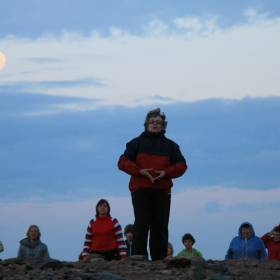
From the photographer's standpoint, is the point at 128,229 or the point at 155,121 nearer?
the point at 155,121

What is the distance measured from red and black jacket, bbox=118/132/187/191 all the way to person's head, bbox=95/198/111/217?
7.16 ft

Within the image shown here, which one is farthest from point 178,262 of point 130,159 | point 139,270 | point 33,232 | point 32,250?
point 32,250

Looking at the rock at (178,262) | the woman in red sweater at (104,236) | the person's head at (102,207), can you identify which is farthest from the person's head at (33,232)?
the rock at (178,262)

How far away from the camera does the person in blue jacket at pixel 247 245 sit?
16.6 m

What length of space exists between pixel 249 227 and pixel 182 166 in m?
3.72

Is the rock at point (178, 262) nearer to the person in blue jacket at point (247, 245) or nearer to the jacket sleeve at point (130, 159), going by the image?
the jacket sleeve at point (130, 159)

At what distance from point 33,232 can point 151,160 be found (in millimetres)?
4408

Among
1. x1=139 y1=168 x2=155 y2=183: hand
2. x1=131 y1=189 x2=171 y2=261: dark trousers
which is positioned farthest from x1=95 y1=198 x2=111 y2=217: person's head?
x1=139 y1=168 x2=155 y2=183: hand

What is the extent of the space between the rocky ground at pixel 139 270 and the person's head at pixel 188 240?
3.79 meters

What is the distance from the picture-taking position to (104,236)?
15.8 meters

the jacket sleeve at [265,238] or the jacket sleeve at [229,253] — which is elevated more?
the jacket sleeve at [265,238]

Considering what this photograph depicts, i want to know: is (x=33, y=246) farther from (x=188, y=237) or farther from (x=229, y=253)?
(x=229, y=253)

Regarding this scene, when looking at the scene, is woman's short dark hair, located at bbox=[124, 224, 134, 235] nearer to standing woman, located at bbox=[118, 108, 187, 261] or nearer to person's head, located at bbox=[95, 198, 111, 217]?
person's head, located at bbox=[95, 198, 111, 217]

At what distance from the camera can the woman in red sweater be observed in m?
15.8
